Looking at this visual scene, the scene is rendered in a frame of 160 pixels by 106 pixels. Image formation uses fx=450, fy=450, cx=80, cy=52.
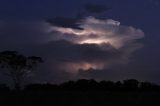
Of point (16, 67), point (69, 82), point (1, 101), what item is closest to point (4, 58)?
point (16, 67)

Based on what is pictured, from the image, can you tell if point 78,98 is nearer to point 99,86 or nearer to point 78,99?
point 78,99

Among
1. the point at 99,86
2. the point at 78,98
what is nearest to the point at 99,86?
the point at 99,86

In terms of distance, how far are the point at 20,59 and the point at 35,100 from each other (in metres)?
32.3

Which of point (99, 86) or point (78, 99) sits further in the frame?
point (99, 86)

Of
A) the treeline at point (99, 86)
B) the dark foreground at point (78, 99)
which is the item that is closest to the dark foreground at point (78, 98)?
the dark foreground at point (78, 99)

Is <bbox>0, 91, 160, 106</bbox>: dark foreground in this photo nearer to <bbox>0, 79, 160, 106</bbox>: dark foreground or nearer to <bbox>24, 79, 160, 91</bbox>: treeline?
<bbox>0, 79, 160, 106</bbox>: dark foreground

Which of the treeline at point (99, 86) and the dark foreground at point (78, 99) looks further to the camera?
the treeline at point (99, 86)

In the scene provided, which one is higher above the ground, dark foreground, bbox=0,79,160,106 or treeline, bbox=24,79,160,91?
treeline, bbox=24,79,160,91

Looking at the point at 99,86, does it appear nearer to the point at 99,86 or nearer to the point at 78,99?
the point at 99,86

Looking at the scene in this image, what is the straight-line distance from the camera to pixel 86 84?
39.4m

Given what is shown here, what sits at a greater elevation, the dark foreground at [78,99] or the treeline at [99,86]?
the treeline at [99,86]

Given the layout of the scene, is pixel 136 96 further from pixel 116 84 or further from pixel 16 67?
pixel 16 67

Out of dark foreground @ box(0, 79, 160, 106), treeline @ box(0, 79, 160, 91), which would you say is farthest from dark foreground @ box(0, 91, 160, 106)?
treeline @ box(0, 79, 160, 91)

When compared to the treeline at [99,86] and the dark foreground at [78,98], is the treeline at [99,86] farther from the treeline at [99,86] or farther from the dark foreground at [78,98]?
the dark foreground at [78,98]
